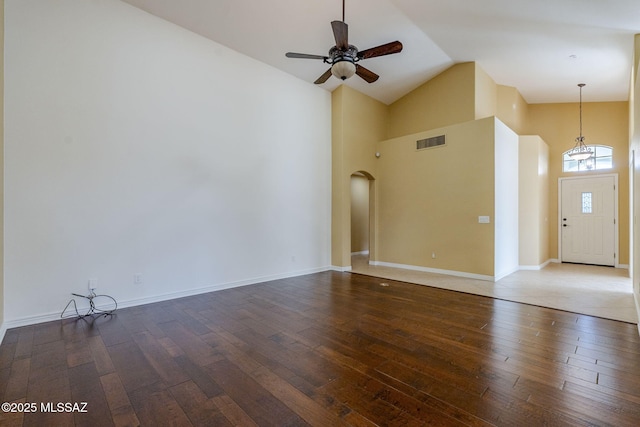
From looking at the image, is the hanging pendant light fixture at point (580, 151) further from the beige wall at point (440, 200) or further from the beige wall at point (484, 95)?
the beige wall at point (440, 200)

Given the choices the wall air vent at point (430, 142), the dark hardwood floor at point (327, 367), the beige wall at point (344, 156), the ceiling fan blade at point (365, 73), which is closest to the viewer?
the dark hardwood floor at point (327, 367)

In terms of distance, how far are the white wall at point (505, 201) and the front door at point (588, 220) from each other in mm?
2423

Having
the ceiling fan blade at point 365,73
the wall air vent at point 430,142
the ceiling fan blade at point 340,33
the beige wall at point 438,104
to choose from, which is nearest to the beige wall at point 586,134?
the beige wall at point 438,104

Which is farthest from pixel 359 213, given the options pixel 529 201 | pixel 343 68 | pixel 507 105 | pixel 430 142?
pixel 343 68

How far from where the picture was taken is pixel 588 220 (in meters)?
7.44

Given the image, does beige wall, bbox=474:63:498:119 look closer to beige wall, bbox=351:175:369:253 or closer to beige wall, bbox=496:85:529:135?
beige wall, bbox=496:85:529:135

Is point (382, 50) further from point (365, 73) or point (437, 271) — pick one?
point (437, 271)

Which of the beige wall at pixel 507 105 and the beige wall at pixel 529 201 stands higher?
the beige wall at pixel 507 105

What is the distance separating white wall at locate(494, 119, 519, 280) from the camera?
5465 mm

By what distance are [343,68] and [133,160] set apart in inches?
120

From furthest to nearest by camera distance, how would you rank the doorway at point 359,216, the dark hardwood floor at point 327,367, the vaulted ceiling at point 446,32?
1. the doorway at point 359,216
2. the vaulted ceiling at point 446,32
3. the dark hardwood floor at point 327,367

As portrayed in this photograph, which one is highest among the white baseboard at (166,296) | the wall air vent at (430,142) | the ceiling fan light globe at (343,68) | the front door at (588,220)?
the ceiling fan light globe at (343,68)

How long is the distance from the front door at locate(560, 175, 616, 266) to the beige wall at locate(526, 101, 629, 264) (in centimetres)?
16

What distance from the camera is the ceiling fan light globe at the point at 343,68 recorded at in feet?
11.2
